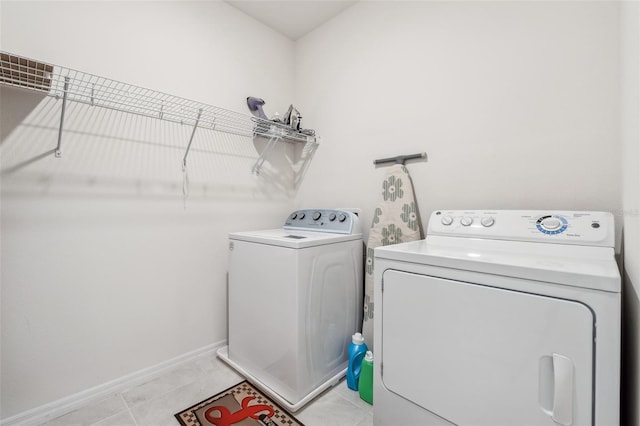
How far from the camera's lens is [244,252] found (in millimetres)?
1737

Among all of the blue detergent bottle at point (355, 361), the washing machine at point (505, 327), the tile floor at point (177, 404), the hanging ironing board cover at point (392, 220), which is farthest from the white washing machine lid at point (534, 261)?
the tile floor at point (177, 404)

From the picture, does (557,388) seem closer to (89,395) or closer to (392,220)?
(392,220)

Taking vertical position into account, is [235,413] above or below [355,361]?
below

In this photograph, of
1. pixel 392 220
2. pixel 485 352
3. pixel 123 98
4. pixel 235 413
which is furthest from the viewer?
pixel 392 220

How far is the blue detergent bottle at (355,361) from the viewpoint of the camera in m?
1.61

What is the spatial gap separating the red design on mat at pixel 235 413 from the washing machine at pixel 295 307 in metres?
0.09

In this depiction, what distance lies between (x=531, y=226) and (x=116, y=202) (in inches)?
84.1

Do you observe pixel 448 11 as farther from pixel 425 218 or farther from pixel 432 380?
pixel 432 380

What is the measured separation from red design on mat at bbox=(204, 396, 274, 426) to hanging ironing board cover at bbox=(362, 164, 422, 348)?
748 mm

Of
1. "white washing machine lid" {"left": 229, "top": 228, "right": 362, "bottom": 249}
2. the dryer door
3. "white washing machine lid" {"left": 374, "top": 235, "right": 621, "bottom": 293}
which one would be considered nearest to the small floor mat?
the dryer door

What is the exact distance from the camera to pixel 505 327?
86cm

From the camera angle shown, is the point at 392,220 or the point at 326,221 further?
the point at 326,221

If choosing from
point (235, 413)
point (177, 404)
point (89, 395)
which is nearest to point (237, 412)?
point (235, 413)

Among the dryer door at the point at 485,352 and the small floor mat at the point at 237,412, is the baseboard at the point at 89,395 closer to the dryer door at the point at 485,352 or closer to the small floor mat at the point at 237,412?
the small floor mat at the point at 237,412
